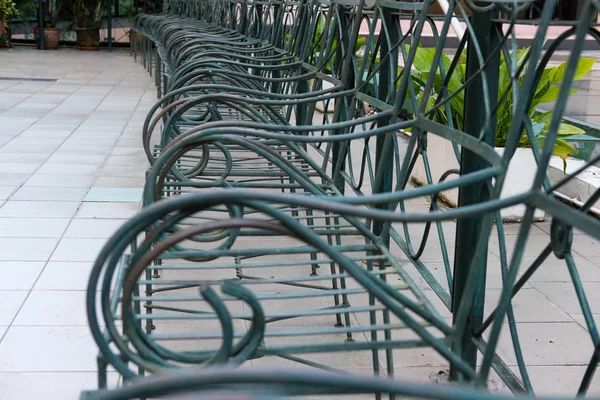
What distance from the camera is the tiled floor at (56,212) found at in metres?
2.32

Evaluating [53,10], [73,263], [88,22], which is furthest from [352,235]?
[53,10]

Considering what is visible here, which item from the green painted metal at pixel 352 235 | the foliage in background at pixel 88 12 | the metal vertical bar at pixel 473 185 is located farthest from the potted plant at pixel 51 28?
the metal vertical bar at pixel 473 185

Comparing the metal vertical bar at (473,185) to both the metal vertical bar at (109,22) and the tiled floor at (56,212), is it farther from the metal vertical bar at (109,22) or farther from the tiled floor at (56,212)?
the metal vertical bar at (109,22)

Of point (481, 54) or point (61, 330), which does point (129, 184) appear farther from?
point (481, 54)

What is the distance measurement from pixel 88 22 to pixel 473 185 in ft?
48.4

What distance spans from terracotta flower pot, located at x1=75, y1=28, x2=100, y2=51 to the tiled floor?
7.04 meters

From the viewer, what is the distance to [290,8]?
441cm

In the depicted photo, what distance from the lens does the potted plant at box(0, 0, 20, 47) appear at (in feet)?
46.5

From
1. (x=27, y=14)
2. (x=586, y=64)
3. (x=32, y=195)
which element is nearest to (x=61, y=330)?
(x=32, y=195)

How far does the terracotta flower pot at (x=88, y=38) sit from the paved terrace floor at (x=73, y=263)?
9.06 meters

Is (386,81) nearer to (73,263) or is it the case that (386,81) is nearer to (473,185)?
(473,185)

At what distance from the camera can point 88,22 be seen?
15.7m

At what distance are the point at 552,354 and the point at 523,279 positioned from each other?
1.11m

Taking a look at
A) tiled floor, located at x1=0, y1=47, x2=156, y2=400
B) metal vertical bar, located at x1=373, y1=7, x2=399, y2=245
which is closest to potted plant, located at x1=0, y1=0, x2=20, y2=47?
tiled floor, located at x1=0, y1=47, x2=156, y2=400
